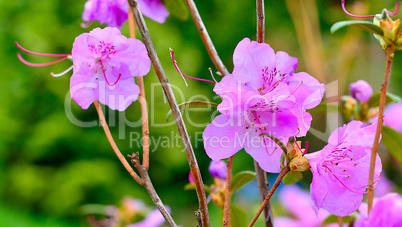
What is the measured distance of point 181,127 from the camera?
1.22 feet

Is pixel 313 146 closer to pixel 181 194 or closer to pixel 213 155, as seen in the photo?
pixel 181 194

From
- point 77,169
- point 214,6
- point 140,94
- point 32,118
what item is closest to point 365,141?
point 140,94

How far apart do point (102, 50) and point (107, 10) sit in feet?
0.41

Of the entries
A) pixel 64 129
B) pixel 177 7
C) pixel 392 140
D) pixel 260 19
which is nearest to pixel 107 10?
pixel 177 7

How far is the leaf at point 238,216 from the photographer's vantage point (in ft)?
1.91

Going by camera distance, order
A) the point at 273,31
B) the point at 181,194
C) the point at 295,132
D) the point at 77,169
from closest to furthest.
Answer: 1. the point at 295,132
2. the point at 77,169
3. the point at 181,194
4. the point at 273,31

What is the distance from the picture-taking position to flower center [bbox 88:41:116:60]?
0.45 m

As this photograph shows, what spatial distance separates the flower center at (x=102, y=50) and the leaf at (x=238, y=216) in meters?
0.28

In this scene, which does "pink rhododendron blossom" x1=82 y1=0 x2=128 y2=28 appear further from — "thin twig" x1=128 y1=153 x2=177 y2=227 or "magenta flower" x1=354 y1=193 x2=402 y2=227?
"magenta flower" x1=354 y1=193 x2=402 y2=227

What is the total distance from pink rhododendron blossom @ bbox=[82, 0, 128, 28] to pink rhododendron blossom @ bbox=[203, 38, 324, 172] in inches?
9.7

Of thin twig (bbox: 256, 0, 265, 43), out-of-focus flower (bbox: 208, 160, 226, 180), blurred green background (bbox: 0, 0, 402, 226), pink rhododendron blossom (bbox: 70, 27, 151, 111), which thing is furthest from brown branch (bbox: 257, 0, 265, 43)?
blurred green background (bbox: 0, 0, 402, 226)

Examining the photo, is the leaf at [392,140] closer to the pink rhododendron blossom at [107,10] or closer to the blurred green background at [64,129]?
the pink rhododendron blossom at [107,10]

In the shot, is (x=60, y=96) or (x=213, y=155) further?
(x=60, y=96)

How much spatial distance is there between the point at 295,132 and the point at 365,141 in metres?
0.08
